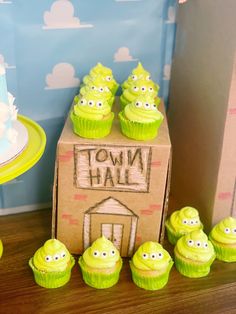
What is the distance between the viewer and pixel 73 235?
1067 millimetres

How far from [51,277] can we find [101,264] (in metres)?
0.10

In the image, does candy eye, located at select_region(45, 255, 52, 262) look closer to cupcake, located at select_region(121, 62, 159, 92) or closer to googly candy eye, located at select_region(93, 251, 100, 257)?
googly candy eye, located at select_region(93, 251, 100, 257)

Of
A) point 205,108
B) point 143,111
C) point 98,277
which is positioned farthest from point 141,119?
point 98,277

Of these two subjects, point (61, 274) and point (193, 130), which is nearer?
point (61, 274)

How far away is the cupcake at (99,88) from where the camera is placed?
1029 millimetres

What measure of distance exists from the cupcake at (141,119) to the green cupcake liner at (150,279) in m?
0.27

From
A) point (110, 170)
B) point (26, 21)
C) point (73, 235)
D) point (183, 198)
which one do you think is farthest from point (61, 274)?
point (26, 21)

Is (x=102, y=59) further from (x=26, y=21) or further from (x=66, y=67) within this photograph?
(x=26, y=21)

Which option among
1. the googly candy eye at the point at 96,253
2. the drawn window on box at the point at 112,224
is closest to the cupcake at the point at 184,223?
the drawn window on box at the point at 112,224

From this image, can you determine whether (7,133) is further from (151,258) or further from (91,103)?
(151,258)

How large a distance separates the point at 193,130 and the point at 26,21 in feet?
1.53

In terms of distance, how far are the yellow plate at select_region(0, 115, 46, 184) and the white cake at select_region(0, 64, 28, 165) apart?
1cm

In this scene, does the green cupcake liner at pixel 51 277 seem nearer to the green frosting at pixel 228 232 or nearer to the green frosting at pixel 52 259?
the green frosting at pixel 52 259

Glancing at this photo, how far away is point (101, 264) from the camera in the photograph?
96 cm
